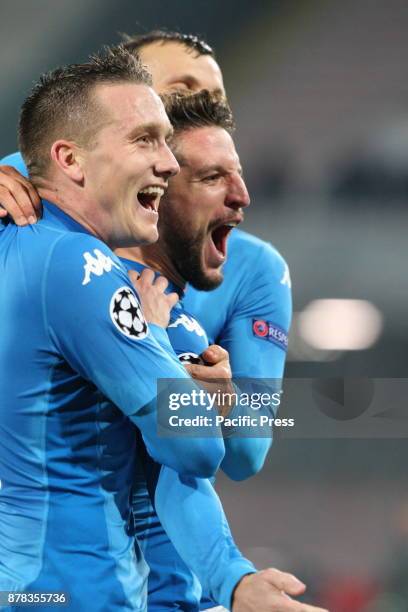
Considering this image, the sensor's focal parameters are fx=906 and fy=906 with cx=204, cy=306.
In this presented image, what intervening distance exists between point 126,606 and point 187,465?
226 millimetres

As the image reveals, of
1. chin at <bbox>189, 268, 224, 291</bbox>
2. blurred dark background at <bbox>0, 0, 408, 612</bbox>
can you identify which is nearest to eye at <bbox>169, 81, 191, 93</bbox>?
chin at <bbox>189, 268, 224, 291</bbox>

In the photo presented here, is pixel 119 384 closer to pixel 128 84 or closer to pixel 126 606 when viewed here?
pixel 126 606

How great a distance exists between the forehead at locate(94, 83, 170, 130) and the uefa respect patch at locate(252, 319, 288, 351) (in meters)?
0.64

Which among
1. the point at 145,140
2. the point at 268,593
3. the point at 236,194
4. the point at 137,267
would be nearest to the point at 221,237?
the point at 236,194

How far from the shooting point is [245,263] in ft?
6.95

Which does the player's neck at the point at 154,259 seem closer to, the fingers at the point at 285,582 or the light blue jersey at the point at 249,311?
the light blue jersey at the point at 249,311

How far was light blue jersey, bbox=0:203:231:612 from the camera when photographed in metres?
1.23

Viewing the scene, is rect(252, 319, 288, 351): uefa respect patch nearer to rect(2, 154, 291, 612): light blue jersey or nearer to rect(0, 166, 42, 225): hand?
rect(2, 154, 291, 612): light blue jersey

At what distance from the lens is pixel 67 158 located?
1.39 metres

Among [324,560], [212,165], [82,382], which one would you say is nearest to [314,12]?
[324,560]

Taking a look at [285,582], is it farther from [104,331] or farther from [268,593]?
[104,331]

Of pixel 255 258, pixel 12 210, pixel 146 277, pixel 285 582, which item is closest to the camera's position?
pixel 285 582

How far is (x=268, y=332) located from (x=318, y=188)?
112 inches

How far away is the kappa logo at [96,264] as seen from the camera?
4.05 feet
